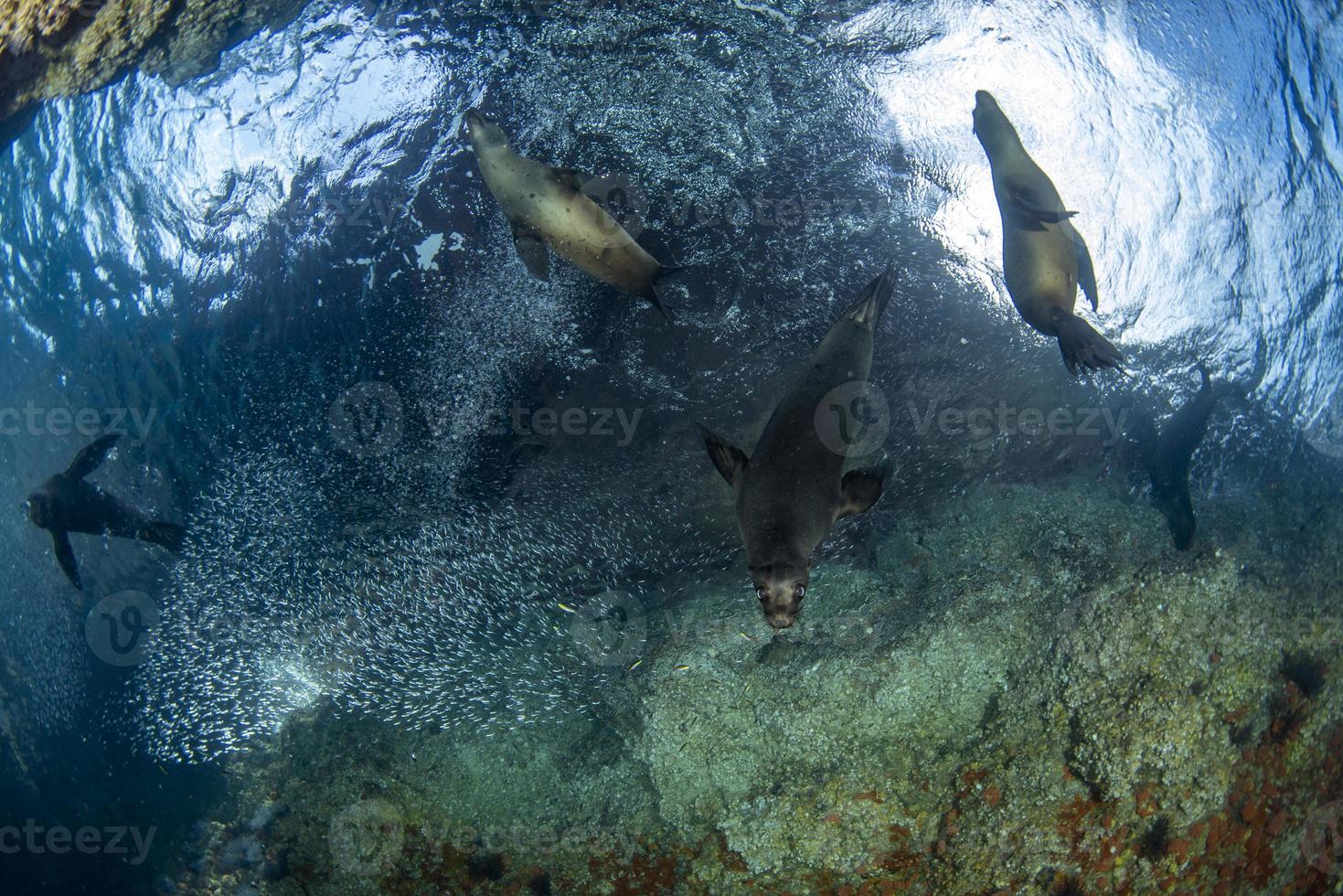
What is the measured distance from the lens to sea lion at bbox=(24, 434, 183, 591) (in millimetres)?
6688

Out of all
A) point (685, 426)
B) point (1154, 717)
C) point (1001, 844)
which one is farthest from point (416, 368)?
point (1154, 717)

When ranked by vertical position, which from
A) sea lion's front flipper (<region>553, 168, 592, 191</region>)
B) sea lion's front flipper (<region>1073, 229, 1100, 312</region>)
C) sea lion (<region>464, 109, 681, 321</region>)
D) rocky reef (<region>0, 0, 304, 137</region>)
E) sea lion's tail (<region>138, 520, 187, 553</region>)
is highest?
rocky reef (<region>0, 0, 304, 137</region>)

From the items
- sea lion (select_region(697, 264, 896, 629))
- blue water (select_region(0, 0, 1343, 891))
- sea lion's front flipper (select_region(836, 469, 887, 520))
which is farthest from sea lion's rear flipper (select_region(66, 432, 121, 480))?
sea lion's front flipper (select_region(836, 469, 887, 520))

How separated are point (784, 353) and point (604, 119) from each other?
2.64 meters

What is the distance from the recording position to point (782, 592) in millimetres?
2492

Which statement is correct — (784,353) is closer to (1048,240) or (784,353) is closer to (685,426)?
(685,426)

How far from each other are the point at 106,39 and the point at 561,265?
4.40 m

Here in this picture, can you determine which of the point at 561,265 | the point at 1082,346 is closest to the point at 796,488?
the point at 1082,346

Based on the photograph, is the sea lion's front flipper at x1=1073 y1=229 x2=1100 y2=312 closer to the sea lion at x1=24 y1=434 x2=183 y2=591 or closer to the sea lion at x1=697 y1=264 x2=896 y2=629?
the sea lion at x1=697 y1=264 x2=896 y2=629

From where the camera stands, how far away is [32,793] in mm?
10906

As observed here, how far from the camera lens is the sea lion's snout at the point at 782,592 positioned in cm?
249

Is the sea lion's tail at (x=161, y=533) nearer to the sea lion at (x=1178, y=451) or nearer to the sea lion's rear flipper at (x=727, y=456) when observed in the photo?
the sea lion's rear flipper at (x=727, y=456)

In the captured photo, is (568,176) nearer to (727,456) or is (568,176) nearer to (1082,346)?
(727,456)

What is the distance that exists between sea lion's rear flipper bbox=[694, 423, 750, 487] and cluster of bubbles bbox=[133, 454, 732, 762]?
2.84 metres
